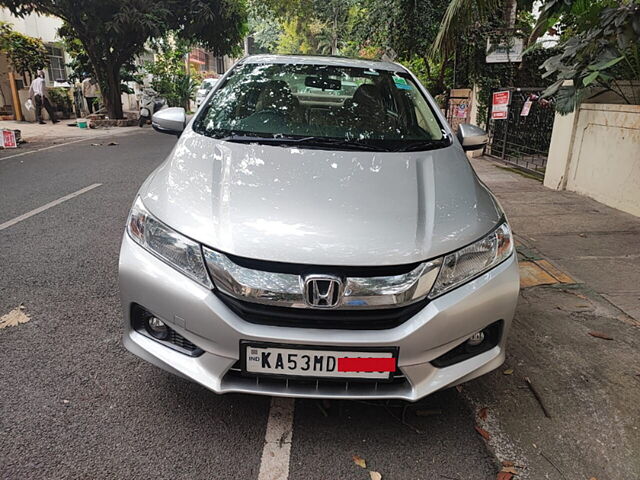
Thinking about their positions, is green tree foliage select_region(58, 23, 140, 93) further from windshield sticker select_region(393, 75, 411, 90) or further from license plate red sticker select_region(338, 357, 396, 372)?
license plate red sticker select_region(338, 357, 396, 372)

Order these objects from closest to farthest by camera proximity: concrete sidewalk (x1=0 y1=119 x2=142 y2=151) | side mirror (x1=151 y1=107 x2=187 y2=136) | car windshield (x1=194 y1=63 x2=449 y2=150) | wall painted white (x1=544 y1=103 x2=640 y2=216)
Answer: car windshield (x1=194 y1=63 x2=449 y2=150) → side mirror (x1=151 y1=107 x2=187 y2=136) → wall painted white (x1=544 y1=103 x2=640 y2=216) → concrete sidewalk (x1=0 y1=119 x2=142 y2=151)

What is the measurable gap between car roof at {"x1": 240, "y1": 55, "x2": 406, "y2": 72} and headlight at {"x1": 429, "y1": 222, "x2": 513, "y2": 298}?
1.86 meters

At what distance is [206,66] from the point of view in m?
56.2

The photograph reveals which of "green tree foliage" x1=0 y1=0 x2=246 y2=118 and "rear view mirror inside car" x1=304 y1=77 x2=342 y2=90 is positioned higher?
"green tree foliage" x1=0 y1=0 x2=246 y2=118

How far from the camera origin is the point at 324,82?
3.38 metres

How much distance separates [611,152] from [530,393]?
180 inches

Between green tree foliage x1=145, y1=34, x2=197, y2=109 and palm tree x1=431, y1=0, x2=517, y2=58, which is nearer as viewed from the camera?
palm tree x1=431, y1=0, x2=517, y2=58

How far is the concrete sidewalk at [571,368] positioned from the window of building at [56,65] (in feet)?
72.1

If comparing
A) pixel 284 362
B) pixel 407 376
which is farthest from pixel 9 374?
pixel 407 376

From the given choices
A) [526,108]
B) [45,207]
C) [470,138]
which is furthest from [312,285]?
[526,108]

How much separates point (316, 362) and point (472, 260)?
737mm

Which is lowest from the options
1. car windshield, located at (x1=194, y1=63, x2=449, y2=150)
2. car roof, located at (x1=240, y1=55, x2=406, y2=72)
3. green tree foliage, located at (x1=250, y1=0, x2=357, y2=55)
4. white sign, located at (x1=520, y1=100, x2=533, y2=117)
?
white sign, located at (x1=520, y1=100, x2=533, y2=117)

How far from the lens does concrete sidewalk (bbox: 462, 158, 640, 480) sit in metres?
2.07

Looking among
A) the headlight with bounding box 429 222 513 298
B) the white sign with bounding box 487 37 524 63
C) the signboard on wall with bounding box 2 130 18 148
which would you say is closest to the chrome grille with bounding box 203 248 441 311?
the headlight with bounding box 429 222 513 298
